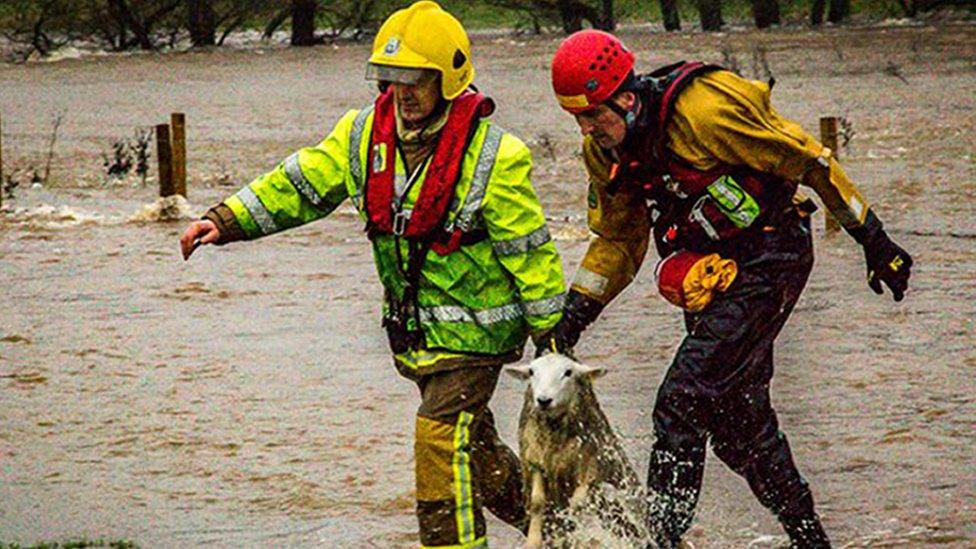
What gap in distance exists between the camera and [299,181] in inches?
297

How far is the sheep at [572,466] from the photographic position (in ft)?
24.7

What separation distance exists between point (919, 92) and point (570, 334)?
2459cm

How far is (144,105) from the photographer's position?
34.5 m

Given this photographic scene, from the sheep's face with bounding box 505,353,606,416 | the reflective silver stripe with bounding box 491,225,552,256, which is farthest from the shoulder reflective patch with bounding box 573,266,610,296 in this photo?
the reflective silver stripe with bounding box 491,225,552,256

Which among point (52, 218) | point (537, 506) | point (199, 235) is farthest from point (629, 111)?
point (52, 218)

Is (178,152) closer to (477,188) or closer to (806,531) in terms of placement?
(806,531)

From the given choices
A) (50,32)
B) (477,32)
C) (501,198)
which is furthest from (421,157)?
(477,32)

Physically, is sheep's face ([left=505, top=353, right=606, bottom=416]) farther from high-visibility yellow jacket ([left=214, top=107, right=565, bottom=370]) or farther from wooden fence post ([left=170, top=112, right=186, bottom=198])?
wooden fence post ([left=170, top=112, right=186, bottom=198])

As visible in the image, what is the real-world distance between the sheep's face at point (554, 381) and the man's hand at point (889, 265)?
101 centimetres

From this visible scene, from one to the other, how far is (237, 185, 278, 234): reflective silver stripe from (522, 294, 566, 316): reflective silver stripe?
91 cm

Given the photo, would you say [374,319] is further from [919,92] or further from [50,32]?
[50,32]

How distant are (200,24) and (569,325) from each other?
43.3 m

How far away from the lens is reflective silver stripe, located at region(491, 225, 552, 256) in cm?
722

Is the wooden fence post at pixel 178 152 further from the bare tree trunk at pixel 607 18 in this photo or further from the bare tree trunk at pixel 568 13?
the bare tree trunk at pixel 607 18
